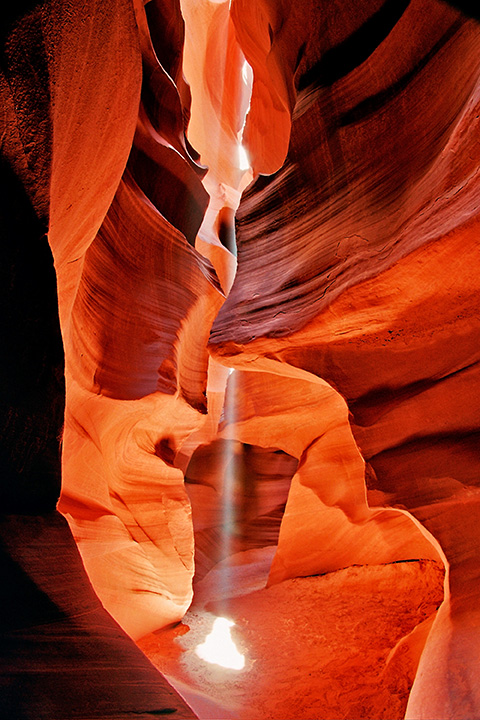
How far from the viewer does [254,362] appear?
5.21 m

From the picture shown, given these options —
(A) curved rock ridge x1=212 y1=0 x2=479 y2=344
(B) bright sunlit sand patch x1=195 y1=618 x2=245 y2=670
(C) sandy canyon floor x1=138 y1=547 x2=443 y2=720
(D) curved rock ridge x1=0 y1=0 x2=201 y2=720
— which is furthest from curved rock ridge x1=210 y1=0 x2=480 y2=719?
(B) bright sunlit sand patch x1=195 y1=618 x2=245 y2=670

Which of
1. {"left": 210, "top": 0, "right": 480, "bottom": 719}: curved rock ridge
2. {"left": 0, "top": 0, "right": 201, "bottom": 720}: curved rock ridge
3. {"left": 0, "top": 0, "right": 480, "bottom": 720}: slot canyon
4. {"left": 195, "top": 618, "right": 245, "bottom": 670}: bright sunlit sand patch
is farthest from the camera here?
{"left": 195, "top": 618, "right": 245, "bottom": 670}: bright sunlit sand patch

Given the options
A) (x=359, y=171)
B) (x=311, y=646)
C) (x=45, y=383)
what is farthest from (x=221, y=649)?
(x=359, y=171)

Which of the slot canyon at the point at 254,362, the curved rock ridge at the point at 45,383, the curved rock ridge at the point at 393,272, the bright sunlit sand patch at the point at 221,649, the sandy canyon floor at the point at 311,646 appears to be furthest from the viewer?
the bright sunlit sand patch at the point at 221,649

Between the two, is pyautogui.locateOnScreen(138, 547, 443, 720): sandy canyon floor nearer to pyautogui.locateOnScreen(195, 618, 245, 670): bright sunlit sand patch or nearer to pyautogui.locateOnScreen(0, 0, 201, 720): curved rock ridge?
pyautogui.locateOnScreen(195, 618, 245, 670): bright sunlit sand patch

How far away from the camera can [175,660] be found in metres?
5.60

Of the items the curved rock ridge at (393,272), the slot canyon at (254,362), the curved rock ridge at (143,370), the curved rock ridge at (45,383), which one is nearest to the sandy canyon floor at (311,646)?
the slot canyon at (254,362)

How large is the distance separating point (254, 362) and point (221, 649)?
3.40 meters

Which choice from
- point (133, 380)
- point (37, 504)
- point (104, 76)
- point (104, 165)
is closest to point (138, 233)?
point (133, 380)

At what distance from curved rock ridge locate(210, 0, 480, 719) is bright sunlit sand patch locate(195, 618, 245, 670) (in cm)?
A: 205

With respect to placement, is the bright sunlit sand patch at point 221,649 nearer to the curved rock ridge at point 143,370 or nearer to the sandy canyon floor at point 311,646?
the sandy canyon floor at point 311,646

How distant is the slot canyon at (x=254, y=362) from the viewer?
2623 millimetres

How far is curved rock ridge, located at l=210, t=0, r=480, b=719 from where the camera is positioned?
3199 millimetres

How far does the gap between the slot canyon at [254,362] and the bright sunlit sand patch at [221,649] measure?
0.14 ft
